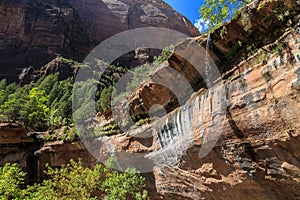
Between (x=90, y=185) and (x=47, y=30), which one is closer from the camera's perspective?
(x=90, y=185)

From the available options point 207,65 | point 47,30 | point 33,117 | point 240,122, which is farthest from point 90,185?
point 47,30

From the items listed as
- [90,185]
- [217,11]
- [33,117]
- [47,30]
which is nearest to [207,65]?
[217,11]

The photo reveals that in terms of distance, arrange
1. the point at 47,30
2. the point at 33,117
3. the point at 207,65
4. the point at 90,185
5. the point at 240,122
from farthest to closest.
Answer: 1. the point at 47,30
2. the point at 33,117
3. the point at 90,185
4. the point at 207,65
5. the point at 240,122

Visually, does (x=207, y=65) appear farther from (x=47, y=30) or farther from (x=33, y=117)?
(x=47, y=30)

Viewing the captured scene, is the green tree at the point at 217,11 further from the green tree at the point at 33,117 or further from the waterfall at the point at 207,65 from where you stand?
the green tree at the point at 33,117

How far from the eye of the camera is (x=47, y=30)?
34.6m

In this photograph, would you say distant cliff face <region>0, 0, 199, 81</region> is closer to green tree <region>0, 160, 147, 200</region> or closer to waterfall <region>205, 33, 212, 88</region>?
green tree <region>0, 160, 147, 200</region>

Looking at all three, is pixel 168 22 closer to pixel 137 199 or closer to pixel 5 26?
A: pixel 5 26

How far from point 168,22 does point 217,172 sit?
143 ft

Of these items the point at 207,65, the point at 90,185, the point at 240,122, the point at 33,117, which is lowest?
the point at 90,185

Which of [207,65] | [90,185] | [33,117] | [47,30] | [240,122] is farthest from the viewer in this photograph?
[47,30]

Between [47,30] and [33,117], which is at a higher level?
[47,30]

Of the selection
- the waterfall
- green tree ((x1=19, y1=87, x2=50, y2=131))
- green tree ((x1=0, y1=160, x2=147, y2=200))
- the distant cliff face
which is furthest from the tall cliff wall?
the distant cliff face

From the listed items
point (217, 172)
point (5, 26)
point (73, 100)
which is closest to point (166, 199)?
point (217, 172)
